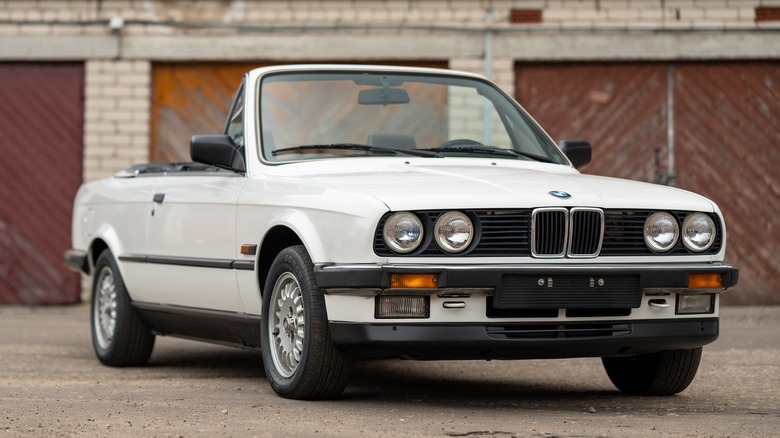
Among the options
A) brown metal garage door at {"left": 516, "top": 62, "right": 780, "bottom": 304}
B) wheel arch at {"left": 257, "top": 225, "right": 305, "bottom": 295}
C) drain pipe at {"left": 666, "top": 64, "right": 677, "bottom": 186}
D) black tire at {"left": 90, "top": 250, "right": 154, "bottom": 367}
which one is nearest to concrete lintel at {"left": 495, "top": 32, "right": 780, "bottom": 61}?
brown metal garage door at {"left": 516, "top": 62, "right": 780, "bottom": 304}

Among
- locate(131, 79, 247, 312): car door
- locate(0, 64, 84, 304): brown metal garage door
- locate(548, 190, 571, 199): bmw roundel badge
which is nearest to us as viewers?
locate(548, 190, 571, 199): bmw roundel badge

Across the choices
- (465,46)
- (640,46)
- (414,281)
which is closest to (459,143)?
(414,281)

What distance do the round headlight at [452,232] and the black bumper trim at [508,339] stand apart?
33 cm

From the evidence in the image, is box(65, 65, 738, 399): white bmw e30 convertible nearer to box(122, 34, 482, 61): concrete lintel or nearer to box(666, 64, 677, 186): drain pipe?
box(122, 34, 482, 61): concrete lintel

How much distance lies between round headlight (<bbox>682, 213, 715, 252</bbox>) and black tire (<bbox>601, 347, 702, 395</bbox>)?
706 millimetres

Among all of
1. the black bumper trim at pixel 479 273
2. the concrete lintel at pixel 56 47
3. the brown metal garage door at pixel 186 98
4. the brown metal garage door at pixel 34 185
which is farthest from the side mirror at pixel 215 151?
the brown metal garage door at pixel 34 185

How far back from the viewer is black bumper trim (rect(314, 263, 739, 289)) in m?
5.59

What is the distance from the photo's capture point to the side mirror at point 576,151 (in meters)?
7.56

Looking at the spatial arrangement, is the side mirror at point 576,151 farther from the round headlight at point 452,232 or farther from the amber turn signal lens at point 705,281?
the round headlight at point 452,232

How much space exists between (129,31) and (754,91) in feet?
21.6

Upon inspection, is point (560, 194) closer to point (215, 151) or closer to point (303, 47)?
point (215, 151)

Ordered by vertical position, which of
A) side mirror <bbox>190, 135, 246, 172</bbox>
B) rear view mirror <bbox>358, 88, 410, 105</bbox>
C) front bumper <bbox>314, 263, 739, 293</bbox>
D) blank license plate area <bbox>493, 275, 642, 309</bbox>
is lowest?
blank license plate area <bbox>493, 275, 642, 309</bbox>

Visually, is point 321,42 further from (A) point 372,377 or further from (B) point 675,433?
(B) point 675,433

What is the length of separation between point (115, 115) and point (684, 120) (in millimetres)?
5962
